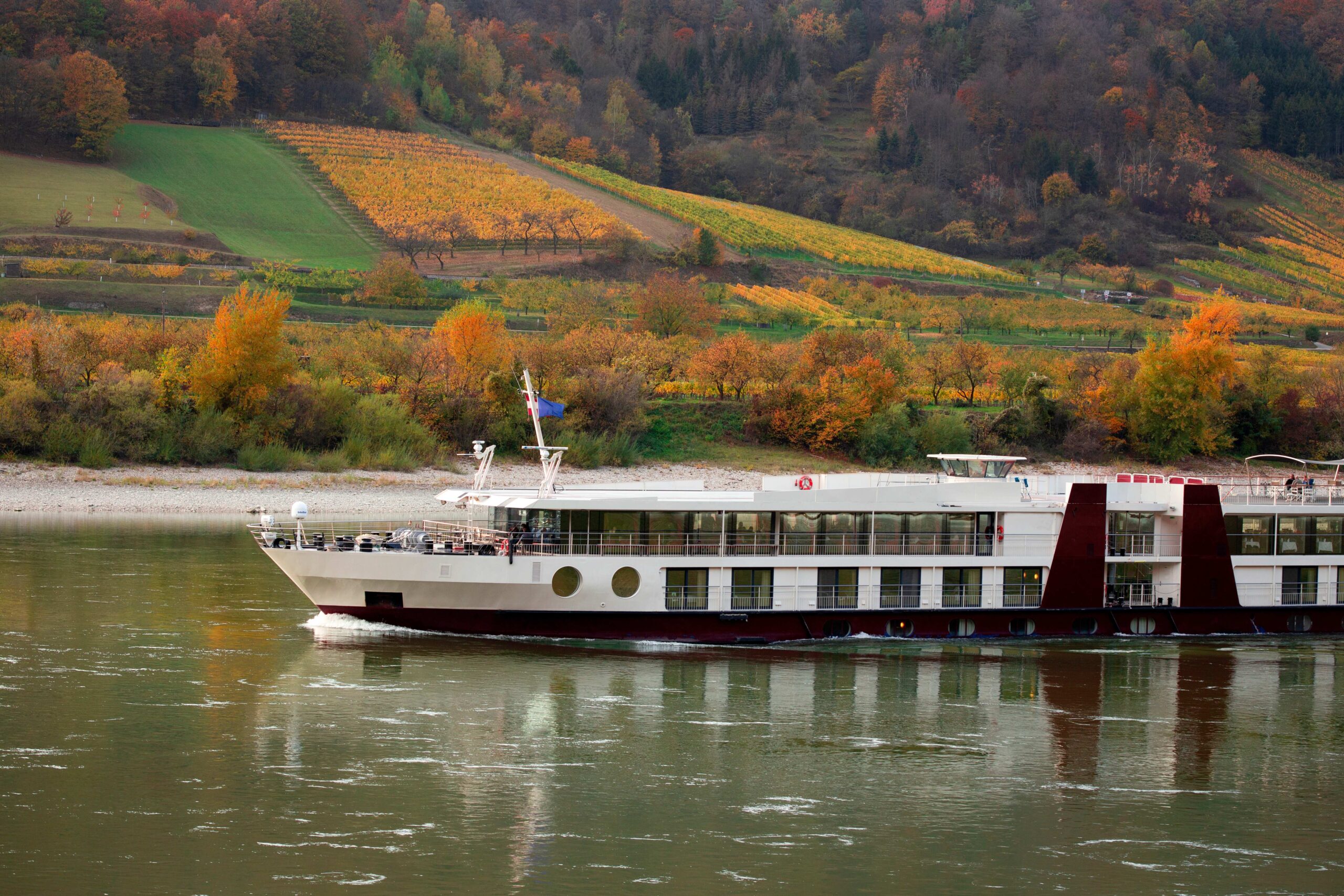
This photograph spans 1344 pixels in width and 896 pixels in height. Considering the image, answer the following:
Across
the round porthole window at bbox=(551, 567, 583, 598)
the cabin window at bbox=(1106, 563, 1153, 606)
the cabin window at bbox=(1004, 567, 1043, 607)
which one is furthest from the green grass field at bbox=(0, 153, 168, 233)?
the cabin window at bbox=(1106, 563, 1153, 606)

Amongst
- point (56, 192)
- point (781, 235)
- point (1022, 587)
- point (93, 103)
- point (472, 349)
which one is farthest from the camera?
point (781, 235)

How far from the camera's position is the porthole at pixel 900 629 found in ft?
114

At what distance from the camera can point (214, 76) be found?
154m

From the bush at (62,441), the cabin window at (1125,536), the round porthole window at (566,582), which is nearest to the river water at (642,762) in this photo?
the round porthole window at (566,582)

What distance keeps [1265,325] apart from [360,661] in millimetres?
122006

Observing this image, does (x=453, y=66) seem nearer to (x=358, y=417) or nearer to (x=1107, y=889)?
(x=358, y=417)

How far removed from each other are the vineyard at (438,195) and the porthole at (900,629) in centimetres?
9770

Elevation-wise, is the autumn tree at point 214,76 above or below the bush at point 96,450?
above

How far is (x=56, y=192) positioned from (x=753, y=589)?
343 feet

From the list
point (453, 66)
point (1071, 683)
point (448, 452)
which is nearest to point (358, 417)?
point (448, 452)

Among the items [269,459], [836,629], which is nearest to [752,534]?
[836,629]

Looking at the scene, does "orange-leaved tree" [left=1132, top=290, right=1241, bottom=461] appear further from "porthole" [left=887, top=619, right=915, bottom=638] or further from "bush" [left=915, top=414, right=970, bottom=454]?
"porthole" [left=887, top=619, right=915, bottom=638]

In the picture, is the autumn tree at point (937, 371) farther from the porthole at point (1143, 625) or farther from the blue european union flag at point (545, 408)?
the blue european union flag at point (545, 408)

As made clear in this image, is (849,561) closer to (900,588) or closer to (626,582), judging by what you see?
(900,588)
